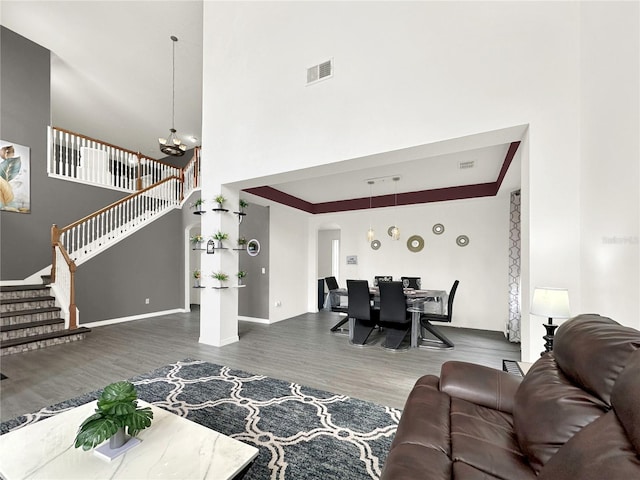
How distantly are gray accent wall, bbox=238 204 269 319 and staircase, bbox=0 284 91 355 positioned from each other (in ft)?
9.43

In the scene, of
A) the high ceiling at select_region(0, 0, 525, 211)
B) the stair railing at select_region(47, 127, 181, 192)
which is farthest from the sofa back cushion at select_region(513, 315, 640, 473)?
the stair railing at select_region(47, 127, 181, 192)

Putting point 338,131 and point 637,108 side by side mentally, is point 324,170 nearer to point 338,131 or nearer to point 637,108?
point 338,131

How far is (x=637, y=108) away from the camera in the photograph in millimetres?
1664

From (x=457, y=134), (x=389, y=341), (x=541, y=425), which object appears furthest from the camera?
(x=389, y=341)

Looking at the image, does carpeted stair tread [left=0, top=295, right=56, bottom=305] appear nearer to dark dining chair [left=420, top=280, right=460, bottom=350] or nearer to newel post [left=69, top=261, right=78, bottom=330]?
newel post [left=69, top=261, right=78, bottom=330]

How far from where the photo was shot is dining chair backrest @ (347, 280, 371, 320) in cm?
477

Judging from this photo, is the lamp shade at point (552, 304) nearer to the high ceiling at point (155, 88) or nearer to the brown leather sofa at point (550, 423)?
the brown leather sofa at point (550, 423)

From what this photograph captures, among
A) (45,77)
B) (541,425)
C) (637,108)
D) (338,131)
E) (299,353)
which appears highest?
(45,77)

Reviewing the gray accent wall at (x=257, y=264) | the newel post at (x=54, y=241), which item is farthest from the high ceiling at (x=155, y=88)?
the newel post at (x=54, y=241)

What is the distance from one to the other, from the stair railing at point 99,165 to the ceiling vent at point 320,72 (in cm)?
539

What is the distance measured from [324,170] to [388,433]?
289 centimetres

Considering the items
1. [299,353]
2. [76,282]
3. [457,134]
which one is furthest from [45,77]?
[457,134]

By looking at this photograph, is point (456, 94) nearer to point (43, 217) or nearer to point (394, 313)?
point (394, 313)

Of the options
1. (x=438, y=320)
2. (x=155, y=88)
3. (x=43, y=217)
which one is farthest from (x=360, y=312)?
(x=155, y=88)
